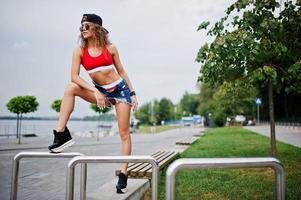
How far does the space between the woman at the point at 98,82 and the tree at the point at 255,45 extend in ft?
12.2

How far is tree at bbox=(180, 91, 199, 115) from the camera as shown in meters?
121

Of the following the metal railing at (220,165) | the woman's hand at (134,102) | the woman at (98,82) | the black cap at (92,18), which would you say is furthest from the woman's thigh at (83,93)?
the metal railing at (220,165)

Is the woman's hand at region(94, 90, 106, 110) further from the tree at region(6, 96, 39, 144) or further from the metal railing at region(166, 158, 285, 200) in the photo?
the tree at region(6, 96, 39, 144)

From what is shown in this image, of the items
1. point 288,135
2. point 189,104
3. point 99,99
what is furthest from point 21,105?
point 189,104

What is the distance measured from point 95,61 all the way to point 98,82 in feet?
0.70

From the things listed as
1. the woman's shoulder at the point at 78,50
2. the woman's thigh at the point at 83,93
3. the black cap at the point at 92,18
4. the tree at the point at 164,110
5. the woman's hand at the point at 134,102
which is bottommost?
the woman's hand at the point at 134,102

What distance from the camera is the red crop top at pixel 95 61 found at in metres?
3.48

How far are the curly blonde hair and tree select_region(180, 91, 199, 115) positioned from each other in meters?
116

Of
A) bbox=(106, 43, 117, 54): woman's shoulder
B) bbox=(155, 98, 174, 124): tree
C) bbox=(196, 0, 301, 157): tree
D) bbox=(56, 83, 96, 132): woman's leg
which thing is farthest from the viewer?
bbox=(155, 98, 174, 124): tree

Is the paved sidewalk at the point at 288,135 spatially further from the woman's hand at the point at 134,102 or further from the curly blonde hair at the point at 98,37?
the curly blonde hair at the point at 98,37

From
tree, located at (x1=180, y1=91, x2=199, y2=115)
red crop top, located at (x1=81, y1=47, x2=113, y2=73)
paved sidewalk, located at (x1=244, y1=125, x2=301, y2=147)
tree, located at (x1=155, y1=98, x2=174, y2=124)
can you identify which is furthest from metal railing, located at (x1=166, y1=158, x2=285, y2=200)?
tree, located at (x1=180, y1=91, x2=199, y2=115)

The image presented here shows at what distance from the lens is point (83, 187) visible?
134 inches

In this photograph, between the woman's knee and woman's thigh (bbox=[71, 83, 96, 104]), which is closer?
woman's thigh (bbox=[71, 83, 96, 104])

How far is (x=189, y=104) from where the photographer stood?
125 m
